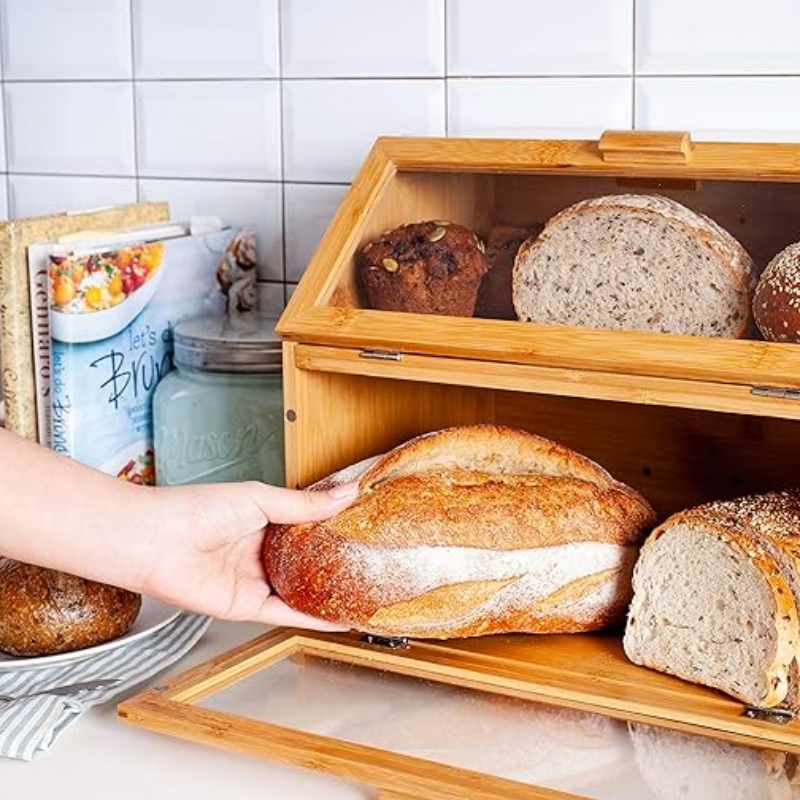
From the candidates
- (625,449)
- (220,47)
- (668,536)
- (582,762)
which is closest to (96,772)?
(582,762)

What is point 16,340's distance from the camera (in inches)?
59.9

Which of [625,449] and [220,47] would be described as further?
[220,47]

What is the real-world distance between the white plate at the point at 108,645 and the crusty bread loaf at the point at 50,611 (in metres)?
0.01

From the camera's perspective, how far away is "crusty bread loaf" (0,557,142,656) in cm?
125

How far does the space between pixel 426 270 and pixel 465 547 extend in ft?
0.82

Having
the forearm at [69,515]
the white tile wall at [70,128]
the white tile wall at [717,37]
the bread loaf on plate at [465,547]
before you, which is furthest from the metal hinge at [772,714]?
the white tile wall at [70,128]

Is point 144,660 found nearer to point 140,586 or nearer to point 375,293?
point 140,586

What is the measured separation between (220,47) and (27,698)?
2.63 ft

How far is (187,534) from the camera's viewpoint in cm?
118

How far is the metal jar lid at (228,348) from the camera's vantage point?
Result: 4.89ft

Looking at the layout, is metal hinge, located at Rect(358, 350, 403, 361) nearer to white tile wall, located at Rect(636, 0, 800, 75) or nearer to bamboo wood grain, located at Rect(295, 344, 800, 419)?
bamboo wood grain, located at Rect(295, 344, 800, 419)

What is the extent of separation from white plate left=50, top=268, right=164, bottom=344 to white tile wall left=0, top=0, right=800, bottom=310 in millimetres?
174

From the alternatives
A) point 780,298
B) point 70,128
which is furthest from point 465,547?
point 70,128

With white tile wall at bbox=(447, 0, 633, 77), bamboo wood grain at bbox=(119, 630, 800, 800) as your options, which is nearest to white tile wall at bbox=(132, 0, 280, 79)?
white tile wall at bbox=(447, 0, 633, 77)
